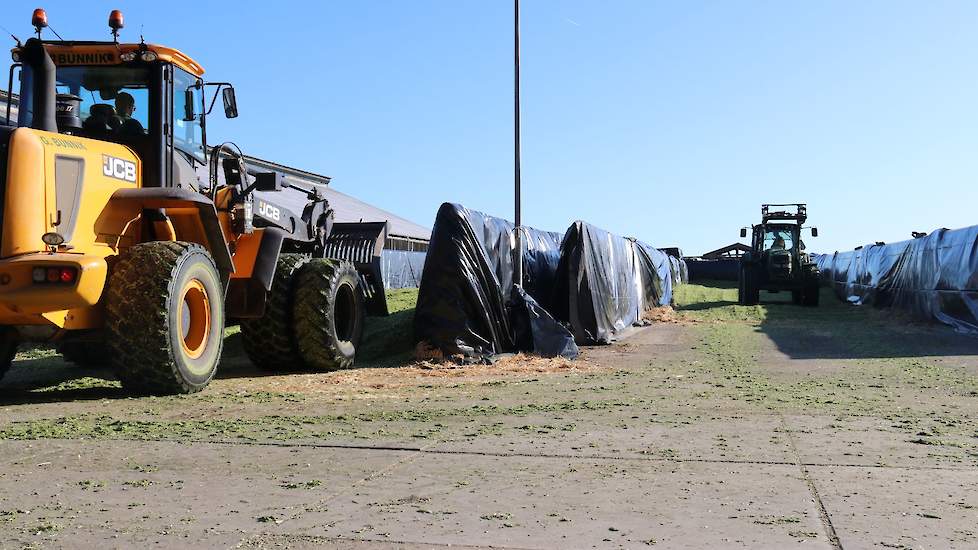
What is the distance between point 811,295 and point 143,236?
2324cm

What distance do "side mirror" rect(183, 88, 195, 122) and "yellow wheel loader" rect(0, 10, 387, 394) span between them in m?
0.02

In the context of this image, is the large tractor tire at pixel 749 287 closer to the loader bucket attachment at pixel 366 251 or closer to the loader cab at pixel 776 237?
the loader cab at pixel 776 237

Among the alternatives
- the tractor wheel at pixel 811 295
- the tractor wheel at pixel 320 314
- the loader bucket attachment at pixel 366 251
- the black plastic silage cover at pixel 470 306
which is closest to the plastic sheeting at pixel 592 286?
the black plastic silage cover at pixel 470 306

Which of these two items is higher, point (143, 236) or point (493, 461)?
point (143, 236)

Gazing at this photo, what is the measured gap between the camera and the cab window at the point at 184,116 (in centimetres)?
956

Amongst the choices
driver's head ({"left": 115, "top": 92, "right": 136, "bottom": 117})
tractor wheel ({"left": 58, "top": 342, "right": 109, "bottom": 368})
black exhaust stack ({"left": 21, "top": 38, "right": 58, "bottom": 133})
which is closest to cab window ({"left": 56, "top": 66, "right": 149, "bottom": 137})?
driver's head ({"left": 115, "top": 92, "right": 136, "bottom": 117})

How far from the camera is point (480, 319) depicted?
42.0 feet

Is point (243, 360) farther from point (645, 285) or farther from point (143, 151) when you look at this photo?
point (645, 285)

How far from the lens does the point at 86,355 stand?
11523 mm

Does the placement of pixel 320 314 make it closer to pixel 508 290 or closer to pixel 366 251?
pixel 508 290

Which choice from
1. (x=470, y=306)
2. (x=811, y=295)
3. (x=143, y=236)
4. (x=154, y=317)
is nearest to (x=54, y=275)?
(x=154, y=317)

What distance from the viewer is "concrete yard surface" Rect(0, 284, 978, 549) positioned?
426 centimetres

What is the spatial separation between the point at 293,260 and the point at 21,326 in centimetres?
356

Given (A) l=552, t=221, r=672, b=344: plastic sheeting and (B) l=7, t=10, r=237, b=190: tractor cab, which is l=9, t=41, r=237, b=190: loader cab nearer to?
(B) l=7, t=10, r=237, b=190: tractor cab
